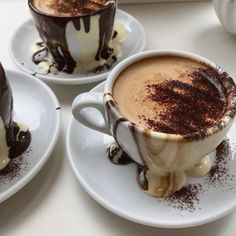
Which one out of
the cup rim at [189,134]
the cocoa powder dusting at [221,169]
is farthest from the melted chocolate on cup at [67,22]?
the cocoa powder dusting at [221,169]

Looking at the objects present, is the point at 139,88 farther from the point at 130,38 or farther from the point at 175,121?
the point at 130,38

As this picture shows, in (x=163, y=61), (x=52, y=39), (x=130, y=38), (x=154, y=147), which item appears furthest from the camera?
(x=130, y=38)

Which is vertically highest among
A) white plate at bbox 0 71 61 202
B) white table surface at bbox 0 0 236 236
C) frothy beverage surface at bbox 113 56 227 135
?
frothy beverage surface at bbox 113 56 227 135

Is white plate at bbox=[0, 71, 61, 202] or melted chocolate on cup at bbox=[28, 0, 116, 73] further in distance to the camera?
melted chocolate on cup at bbox=[28, 0, 116, 73]

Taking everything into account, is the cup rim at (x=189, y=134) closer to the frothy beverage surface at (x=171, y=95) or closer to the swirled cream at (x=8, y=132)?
the frothy beverage surface at (x=171, y=95)

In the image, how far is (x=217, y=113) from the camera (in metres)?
0.55

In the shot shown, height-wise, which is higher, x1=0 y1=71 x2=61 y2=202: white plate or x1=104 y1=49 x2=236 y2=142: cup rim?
x1=104 y1=49 x2=236 y2=142: cup rim

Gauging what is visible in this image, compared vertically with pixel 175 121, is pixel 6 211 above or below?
below

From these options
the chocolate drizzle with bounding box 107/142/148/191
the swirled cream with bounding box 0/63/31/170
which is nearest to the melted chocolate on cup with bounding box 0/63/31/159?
the swirled cream with bounding box 0/63/31/170

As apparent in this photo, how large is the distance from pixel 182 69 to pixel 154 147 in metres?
0.15

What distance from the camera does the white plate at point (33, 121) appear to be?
0.59 metres

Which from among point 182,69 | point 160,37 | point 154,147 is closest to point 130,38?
point 160,37

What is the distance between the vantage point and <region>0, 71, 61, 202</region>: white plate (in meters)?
0.59

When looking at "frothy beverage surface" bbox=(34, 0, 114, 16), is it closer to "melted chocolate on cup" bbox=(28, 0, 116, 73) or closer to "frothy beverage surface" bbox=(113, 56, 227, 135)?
"melted chocolate on cup" bbox=(28, 0, 116, 73)
